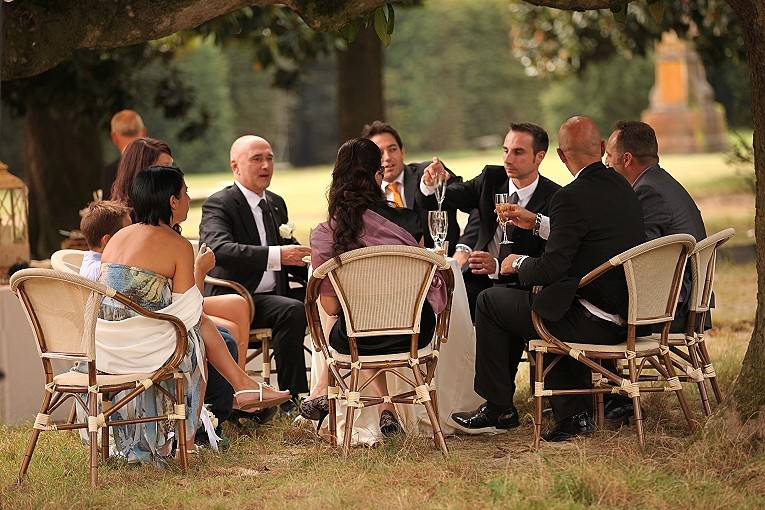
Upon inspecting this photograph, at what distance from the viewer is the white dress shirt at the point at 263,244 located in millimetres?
7266

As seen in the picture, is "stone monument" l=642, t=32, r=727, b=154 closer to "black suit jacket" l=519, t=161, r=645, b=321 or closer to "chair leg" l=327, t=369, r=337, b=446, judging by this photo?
"black suit jacket" l=519, t=161, r=645, b=321

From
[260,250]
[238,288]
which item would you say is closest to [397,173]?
[260,250]

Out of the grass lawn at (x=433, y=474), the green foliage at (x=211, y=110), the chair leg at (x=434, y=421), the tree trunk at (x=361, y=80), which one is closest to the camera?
the grass lawn at (x=433, y=474)

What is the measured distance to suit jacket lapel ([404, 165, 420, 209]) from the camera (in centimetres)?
777

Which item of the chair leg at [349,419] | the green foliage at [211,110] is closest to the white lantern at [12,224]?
the chair leg at [349,419]

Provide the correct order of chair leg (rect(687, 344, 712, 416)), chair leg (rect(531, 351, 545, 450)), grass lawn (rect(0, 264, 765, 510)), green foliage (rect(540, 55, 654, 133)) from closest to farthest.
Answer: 1. grass lawn (rect(0, 264, 765, 510))
2. chair leg (rect(531, 351, 545, 450))
3. chair leg (rect(687, 344, 712, 416))
4. green foliage (rect(540, 55, 654, 133))

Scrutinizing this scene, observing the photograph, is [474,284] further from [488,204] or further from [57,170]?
Answer: [57,170]

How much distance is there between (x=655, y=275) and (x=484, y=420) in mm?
1202

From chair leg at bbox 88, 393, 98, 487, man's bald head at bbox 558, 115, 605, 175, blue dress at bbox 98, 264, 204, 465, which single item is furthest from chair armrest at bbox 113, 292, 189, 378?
man's bald head at bbox 558, 115, 605, 175

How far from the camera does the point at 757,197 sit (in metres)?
5.91

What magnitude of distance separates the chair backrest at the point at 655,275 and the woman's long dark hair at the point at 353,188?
45.5 inches

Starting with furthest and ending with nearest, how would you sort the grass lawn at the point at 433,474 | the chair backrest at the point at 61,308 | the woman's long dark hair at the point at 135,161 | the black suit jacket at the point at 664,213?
the woman's long dark hair at the point at 135,161 → the black suit jacket at the point at 664,213 → the chair backrest at the point at 61,308 → the grass lawn at the point at 433,474

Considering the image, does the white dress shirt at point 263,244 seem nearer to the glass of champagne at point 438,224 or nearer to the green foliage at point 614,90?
the glass of champagne at point 438,224

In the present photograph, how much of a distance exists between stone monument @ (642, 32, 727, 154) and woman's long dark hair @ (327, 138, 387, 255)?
28.3m
